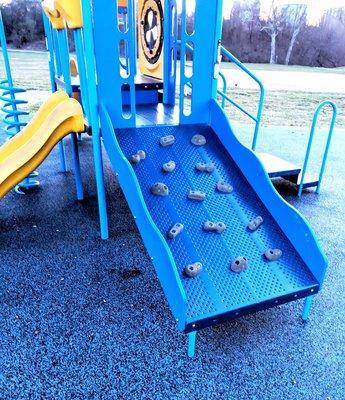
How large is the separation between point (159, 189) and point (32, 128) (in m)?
1.66

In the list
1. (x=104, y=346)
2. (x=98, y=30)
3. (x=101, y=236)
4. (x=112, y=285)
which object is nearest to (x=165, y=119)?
(x=98, y=30)

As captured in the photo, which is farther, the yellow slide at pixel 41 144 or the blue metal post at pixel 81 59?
the yellow slide at pixel 41 144

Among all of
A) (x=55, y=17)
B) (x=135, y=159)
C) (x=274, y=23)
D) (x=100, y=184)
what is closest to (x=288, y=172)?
(x=135, y=159)

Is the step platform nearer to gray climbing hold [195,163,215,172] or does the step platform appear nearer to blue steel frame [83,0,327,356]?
blue steel frame [83,0,327,356]

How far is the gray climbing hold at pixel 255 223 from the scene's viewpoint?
91.3 inches

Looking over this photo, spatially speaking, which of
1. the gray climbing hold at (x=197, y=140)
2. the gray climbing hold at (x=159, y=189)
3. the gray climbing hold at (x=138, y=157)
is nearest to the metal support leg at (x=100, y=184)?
the gray climbing hold at (x=138, y=157)

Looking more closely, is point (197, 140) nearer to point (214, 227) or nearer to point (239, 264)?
point (214, 227)

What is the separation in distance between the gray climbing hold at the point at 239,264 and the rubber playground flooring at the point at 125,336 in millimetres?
359

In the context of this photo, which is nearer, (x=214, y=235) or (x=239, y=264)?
(x=239, y=264)

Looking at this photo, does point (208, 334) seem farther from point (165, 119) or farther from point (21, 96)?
point (21, 96)

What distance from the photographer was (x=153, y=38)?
381cm

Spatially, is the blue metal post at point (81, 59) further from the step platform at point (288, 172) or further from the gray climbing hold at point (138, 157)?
the step platform at point (288, 172)

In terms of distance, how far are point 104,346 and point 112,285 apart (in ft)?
1.79

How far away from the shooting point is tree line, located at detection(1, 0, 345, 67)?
24422 millimetres
